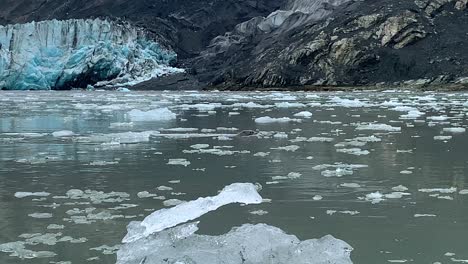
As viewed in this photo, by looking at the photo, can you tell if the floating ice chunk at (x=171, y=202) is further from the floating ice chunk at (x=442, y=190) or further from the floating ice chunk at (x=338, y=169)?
the floating ice chunk at (x=442, y=190)

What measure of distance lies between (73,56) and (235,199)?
3172 inches

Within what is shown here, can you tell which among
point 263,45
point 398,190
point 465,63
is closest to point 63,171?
point 398,190

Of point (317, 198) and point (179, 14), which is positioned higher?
point (179, 14)

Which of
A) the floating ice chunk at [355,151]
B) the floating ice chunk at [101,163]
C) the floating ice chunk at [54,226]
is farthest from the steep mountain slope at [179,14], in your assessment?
the floating ice chunk at [54,226]

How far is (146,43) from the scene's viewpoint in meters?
99.1

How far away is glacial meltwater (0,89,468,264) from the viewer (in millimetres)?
4078

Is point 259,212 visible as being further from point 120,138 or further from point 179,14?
point 179,14

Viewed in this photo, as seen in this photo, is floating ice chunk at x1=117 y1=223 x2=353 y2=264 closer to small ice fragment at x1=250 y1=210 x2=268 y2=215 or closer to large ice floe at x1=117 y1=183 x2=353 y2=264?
large ice floe at x1=117 y1=183 x2=353 y2=264

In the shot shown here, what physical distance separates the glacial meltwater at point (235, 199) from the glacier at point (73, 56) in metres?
65.5

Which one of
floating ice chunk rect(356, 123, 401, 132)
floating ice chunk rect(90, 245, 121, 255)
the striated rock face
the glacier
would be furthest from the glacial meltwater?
the glacier

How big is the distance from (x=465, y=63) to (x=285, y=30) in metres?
38.3

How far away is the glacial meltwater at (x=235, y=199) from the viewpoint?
13.4ft

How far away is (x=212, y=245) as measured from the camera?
398cm

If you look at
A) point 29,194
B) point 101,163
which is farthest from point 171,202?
point 101,163
